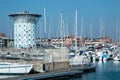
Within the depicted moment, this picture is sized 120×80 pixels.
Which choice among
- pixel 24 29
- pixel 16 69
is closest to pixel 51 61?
pixel 16 69

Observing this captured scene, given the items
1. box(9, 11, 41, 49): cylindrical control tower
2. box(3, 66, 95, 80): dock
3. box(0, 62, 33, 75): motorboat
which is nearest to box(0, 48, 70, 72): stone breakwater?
box(0, 62, 33, 75): motorboat

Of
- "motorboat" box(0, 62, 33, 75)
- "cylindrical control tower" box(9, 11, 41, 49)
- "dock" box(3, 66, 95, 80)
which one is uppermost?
"cylindrical control tower" box(9, 11, 41, 49)

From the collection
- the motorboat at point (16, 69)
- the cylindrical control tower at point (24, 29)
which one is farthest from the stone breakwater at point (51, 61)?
the cylindrical control tower at point (24, 29)

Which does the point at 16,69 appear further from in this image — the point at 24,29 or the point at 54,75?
the point at 24,29

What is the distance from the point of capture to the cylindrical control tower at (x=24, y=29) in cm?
9106

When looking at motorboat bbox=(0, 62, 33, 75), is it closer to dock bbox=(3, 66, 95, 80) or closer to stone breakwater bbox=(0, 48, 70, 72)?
stone breakwater bbox=(0, 48, 70, 72)

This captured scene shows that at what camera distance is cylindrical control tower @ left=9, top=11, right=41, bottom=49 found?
299 ft

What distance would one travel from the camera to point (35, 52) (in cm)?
7181

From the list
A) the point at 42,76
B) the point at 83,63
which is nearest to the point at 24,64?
the point at 42,76

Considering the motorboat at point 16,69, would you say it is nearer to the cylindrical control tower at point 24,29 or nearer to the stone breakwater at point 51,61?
the stone breakwater at point 51,61

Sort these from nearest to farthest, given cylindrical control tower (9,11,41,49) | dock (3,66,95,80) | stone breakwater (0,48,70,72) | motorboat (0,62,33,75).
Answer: dock (3,66,95,80) → motorboat (0,62,33,75) → stone breakwater (0,48,70,72) → cylindrical control tower (9,11,41,49)

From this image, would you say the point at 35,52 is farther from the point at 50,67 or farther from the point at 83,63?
the point at 50,67

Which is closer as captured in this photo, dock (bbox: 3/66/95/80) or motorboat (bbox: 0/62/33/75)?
dock (bbox: 3/66/95/80)

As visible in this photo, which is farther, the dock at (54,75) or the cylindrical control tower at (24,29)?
the cylindrical control tower at (24,29)
